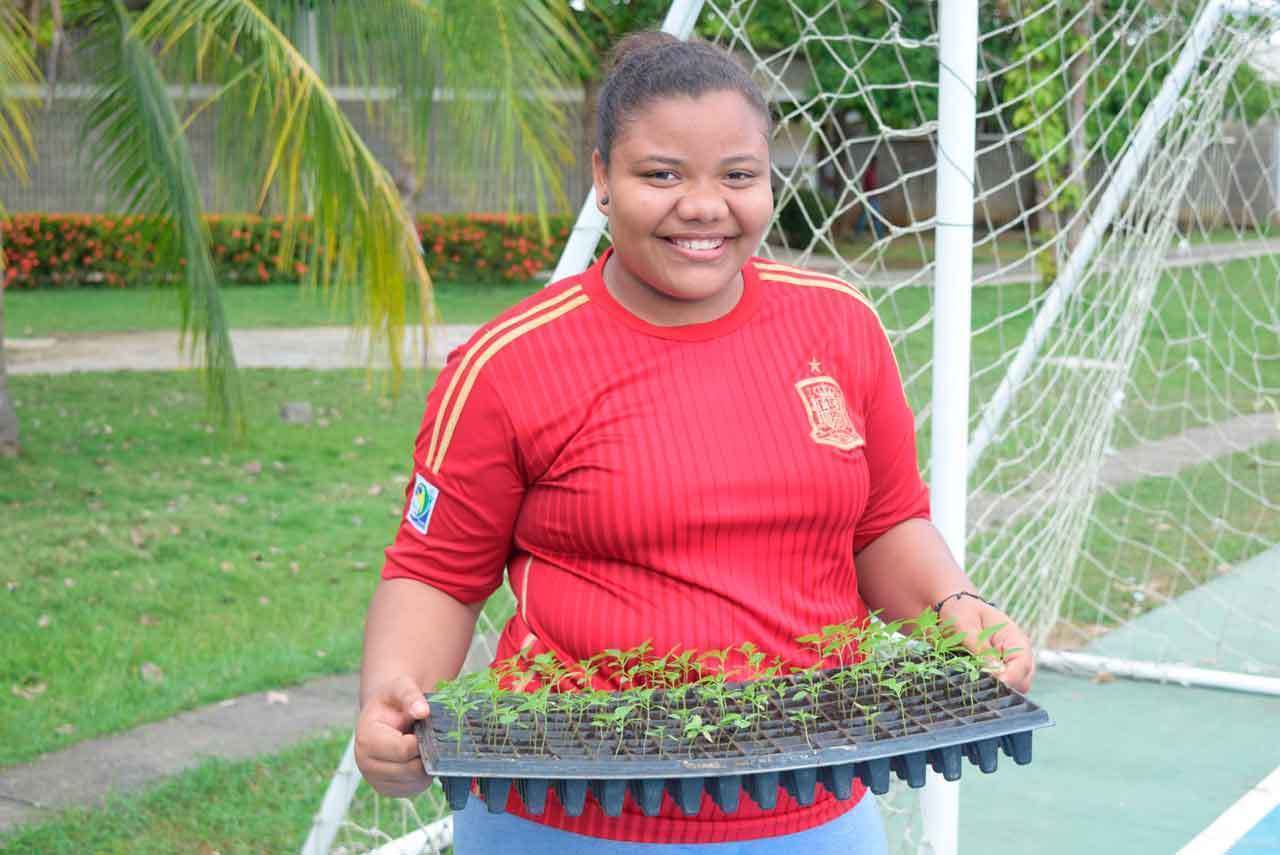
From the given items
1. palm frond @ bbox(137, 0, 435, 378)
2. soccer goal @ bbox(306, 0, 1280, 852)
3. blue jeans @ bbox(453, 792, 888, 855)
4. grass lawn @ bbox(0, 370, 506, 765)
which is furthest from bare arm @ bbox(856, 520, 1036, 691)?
palm frond @ bbox(137, 0, 435, 378)

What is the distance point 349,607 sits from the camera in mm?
6543

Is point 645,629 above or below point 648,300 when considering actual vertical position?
below

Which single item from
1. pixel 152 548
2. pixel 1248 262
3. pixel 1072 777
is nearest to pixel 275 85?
pixel 152 548

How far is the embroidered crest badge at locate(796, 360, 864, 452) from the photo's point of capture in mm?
1868

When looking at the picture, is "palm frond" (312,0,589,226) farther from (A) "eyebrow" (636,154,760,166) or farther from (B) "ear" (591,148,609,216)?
(A) "eyebrow" (636,154,760,166)

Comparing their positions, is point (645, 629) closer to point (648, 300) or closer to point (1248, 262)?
point (648, 300)

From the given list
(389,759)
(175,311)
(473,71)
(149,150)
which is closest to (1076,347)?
(473,71)

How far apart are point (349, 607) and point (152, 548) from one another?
1.43 metres

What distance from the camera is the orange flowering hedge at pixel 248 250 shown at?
20.3m

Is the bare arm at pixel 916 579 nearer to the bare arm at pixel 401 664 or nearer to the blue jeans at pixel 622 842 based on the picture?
the blue jeans at pixel 622 842

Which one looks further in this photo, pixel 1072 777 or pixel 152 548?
pixel 152 548

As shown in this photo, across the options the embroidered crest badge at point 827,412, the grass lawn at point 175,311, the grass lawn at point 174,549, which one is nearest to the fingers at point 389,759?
the embroidered crest badge at point 827,412

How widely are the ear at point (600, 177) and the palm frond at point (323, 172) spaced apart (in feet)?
16.4

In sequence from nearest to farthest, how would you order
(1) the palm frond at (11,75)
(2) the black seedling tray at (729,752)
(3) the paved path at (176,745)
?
1. (2) the black seedling tray at (729,752)
2. (3) the paved path at (176,745)
3. (1) the palm frond at (11,75)
